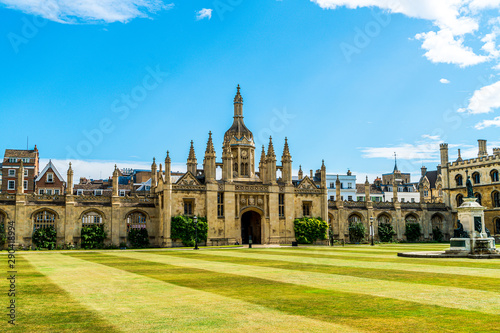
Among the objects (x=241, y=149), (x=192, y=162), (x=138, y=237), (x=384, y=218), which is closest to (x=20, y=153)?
(x=192, y=162)

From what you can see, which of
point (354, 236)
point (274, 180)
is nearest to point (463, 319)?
point (274, 180)

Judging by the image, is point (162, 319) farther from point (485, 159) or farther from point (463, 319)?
point (485, 159)

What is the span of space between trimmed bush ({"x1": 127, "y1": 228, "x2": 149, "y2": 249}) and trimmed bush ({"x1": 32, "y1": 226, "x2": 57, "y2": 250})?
28.4ft

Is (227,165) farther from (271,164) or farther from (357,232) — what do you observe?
(357,232)

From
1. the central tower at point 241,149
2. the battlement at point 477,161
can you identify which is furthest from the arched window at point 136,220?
the battlement at point 477,161

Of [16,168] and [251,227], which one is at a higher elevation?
[16,168]

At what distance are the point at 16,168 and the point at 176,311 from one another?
8377 centimetres

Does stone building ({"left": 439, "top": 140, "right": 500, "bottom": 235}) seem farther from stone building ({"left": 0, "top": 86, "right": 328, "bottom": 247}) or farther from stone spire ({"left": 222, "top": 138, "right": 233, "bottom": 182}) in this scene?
stone spire ({"left": 222, "top": 138, "right": 233, "bottom": 182})

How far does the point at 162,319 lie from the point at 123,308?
1877 millimetres

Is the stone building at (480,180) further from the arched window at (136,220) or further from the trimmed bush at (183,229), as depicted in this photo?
the arched window at (136,220)

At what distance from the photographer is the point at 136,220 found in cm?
6300

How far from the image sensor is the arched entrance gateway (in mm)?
69562

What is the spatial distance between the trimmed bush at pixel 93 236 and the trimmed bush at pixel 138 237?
10.9 ft

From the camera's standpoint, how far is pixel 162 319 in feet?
34.3
